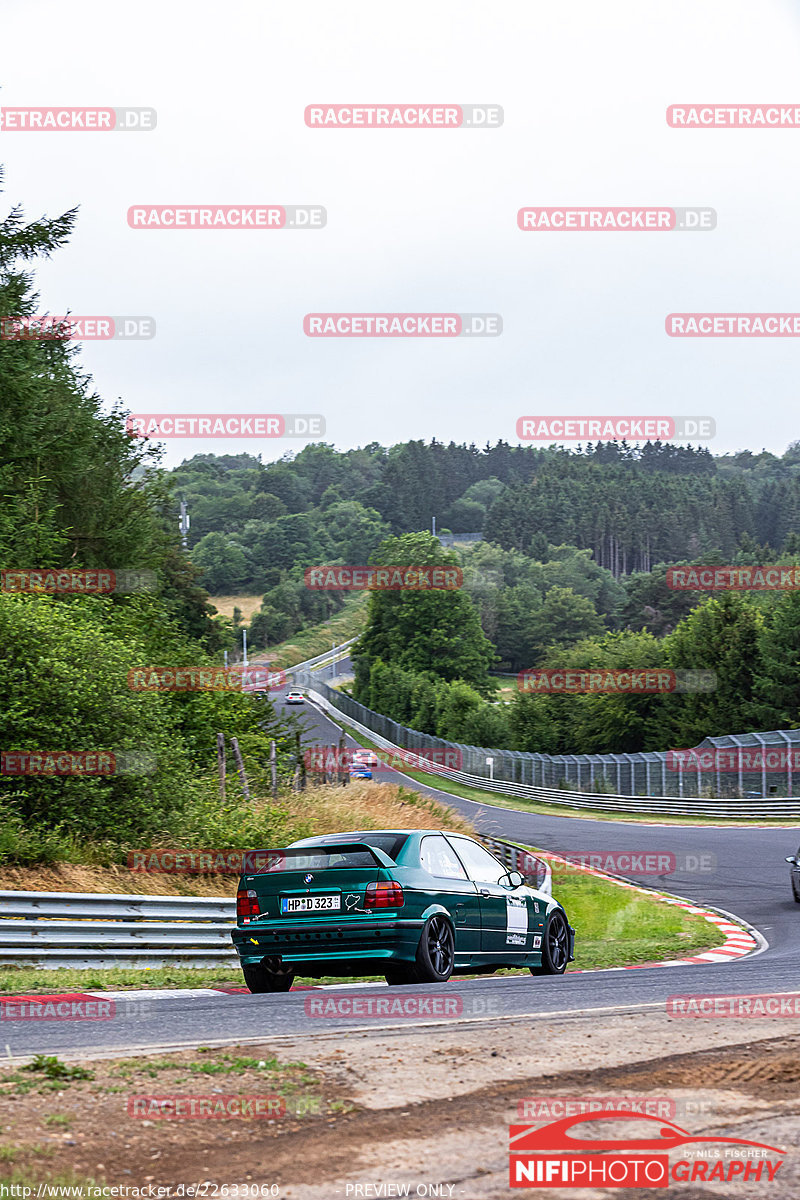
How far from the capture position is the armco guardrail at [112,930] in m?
11.4

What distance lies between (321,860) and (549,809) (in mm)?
45053

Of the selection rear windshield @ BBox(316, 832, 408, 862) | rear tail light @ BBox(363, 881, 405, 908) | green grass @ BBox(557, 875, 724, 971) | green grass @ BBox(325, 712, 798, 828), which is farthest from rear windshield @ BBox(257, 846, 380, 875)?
green grass @ BBox(325, 712, 798, 828)

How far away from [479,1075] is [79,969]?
6.57m

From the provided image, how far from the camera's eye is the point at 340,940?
33.0 feet

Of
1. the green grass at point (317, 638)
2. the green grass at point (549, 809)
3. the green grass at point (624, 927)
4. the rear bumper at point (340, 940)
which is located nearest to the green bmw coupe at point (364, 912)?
the rear bumper at point (340, 940)

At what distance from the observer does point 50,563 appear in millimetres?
24891

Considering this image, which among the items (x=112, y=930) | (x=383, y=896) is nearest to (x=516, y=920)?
(x=383, y=896)

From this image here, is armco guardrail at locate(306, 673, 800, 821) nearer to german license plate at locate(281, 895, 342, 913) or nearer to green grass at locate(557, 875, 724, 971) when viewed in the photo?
green grass at locate(557, 875, 724, 971)

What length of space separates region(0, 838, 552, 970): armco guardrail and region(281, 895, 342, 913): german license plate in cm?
253

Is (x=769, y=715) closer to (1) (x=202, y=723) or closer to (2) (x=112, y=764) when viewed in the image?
(1) (x=202, y=723)

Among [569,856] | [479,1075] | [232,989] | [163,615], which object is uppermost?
[163,615]

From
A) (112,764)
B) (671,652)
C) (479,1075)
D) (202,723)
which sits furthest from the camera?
(671,652)

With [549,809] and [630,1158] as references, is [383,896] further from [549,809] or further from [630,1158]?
[549,809]

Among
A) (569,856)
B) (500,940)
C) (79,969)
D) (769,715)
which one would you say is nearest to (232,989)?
(79,969)
